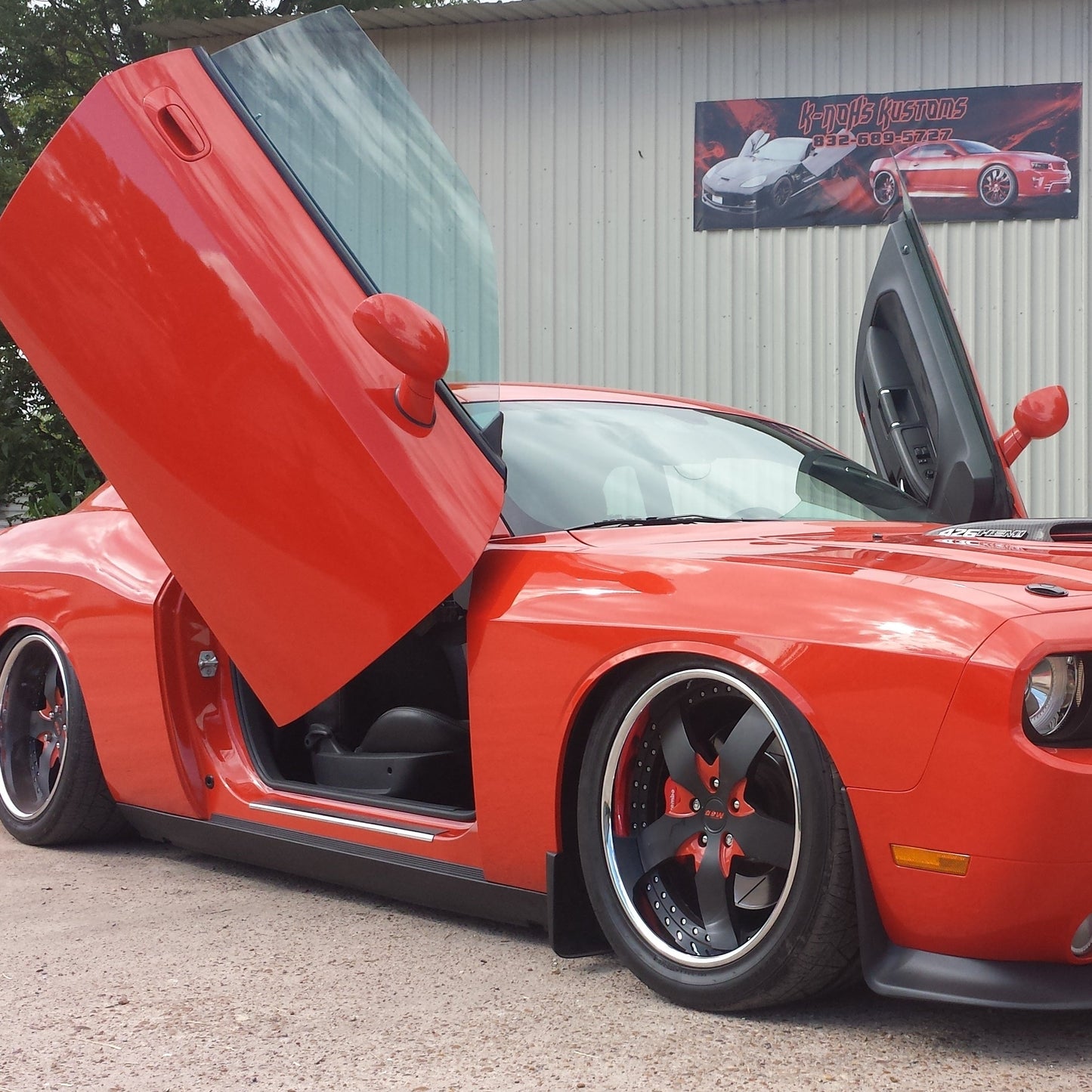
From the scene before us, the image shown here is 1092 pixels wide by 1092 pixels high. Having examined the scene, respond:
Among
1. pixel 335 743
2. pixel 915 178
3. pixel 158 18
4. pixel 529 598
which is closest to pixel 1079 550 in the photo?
pixel 529 598

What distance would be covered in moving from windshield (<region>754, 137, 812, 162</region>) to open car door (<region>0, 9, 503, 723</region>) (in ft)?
23.0

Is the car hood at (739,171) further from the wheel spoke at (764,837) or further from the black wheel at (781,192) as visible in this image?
A: the wheel spoke at (764,837)

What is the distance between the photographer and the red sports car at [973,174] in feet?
31.3

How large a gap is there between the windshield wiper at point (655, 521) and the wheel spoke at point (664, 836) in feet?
2.50

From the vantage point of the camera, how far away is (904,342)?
13.7 feet

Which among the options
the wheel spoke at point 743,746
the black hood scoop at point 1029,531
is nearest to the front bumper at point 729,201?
the black hood scoop at point 1029,531

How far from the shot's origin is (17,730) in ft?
15.3

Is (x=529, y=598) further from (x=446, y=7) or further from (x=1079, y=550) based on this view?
(x=446, y=7)

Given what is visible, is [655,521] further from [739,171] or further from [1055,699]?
[739,171]

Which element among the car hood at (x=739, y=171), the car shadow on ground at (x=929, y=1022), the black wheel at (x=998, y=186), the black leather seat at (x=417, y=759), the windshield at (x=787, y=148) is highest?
the windshield at (x=787, y=148)

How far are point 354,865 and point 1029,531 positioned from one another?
1806mm

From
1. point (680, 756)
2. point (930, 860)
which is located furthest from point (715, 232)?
point (930, 860)

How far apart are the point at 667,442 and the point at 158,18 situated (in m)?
15.6

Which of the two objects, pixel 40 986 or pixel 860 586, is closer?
pixel 860 586
